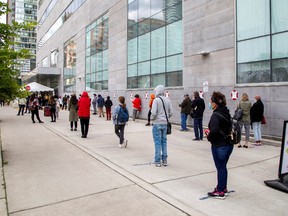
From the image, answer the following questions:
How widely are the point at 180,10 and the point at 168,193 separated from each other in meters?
12.1

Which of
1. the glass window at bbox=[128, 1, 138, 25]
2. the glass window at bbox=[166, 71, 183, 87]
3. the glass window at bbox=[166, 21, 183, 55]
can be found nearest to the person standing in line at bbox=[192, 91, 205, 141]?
the glass window at bbox=[166, 71, 183, 87]

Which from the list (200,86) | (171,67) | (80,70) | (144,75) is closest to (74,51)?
(80,70)

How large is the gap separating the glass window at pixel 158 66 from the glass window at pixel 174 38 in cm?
81

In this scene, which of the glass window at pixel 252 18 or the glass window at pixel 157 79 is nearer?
the glass window at pixel 252 18

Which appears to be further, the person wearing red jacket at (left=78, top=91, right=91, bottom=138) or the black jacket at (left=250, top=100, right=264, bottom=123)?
the person wearing red jacket at (left=78, top=91, right=91, bottom=138)

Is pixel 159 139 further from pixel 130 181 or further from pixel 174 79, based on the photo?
pixel 174 79

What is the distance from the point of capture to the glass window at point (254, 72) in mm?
10270

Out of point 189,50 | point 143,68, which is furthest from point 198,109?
point 143,68

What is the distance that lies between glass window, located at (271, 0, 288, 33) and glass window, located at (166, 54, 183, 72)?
5348 mm

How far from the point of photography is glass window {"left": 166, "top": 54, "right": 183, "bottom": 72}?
48.2 ft

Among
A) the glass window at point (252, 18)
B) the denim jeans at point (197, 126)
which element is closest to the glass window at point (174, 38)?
the glass window at point (252, 18)

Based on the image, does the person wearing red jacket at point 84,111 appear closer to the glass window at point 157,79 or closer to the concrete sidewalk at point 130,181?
the concrete sidewalk at point 130,181

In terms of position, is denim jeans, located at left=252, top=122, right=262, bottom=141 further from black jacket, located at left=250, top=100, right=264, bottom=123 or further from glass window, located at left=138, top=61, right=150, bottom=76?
glass window, located at left=138, top=61, right=150, bottom=76

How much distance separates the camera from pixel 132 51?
19.6 m
